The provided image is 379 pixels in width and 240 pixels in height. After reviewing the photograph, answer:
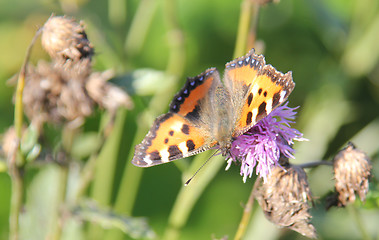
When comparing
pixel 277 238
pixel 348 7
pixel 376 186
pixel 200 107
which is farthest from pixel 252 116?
pixel 348 7

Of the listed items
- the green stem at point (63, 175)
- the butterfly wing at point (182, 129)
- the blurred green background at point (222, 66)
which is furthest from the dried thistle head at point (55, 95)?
the blurred green background at point (222, 66)

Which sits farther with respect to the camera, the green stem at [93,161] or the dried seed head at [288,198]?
the green stem at [93,161]

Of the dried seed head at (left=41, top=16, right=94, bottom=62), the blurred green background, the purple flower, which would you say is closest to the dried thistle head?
the dried seed head at (left=41, top=16, right=94, bottom=62)

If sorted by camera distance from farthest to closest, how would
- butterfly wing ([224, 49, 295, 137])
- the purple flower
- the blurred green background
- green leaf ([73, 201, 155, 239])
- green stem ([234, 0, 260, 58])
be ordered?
the blurred green background → green stem ([234, 0, 260, 58]) → green leaf ([73, 201, 155, 239]) → the purple flower → butterfly wing ([224, 49, 295, 137])

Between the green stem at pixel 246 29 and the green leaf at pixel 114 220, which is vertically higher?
the green stem at pixel 246 29

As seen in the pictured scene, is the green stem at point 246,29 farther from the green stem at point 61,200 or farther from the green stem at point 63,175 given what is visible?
the green stem at point 61,200

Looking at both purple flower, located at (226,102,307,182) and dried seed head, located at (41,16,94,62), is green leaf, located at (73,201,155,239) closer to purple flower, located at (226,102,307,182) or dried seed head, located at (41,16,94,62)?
purple flower, located at (226,102,307,182)

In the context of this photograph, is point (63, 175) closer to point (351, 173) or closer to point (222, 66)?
point (351, 173)

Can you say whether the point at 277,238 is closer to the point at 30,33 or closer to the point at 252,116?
the point at 252,116

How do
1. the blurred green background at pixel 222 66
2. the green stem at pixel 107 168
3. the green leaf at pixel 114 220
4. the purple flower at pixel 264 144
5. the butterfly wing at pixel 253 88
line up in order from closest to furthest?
the butterfly wing at pixel 253 88, the purple flower at pixel 264 144, the green leaf at pixel 114 220, the green stem at pixel 107 168, the blurred green background at pixel 222 66
